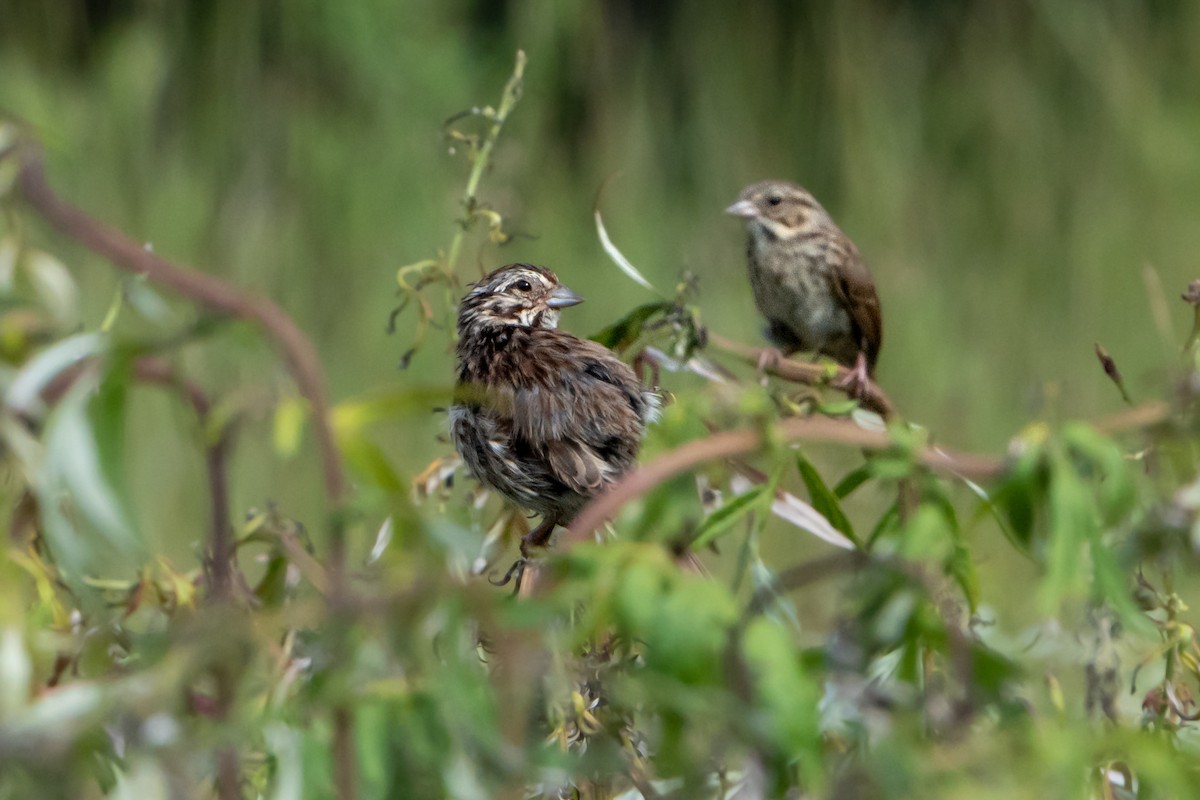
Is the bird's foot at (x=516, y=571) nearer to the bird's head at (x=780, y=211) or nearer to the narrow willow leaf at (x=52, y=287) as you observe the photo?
the narrow willow leaf at (x=52, y=287)

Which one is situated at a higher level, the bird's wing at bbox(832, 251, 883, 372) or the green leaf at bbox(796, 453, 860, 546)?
the green leaf at bbox(796, 453, 860, 546)

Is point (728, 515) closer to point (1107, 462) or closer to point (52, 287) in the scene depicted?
point (1107, 462)

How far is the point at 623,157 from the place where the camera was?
4930mm

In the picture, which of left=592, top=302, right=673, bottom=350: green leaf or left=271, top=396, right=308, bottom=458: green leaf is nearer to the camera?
left=271, top=396, right=308, bottom=458: green leaf

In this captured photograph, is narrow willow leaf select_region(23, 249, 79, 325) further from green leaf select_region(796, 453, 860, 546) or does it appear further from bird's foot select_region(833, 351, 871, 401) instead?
bird's foot select_region(833, 351, 871, 401)

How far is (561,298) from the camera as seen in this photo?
2.38 meters

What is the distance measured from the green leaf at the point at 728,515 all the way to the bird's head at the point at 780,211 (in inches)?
93.0

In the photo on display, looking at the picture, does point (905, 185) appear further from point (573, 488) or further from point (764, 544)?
point (573, 488)

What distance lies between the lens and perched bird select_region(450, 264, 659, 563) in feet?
6.30

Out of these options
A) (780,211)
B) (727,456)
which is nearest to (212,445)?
(727,456)

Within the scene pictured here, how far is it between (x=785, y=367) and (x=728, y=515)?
0.67 m

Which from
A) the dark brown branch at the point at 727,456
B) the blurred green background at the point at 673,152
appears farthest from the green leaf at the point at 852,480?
the blurred green background at the point at 673,152

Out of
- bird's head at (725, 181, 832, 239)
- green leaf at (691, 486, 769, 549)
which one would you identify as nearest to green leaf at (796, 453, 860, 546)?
green leaf at (691, 486, 769, 549)

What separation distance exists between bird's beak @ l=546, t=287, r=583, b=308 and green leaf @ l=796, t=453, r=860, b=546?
1257mm
